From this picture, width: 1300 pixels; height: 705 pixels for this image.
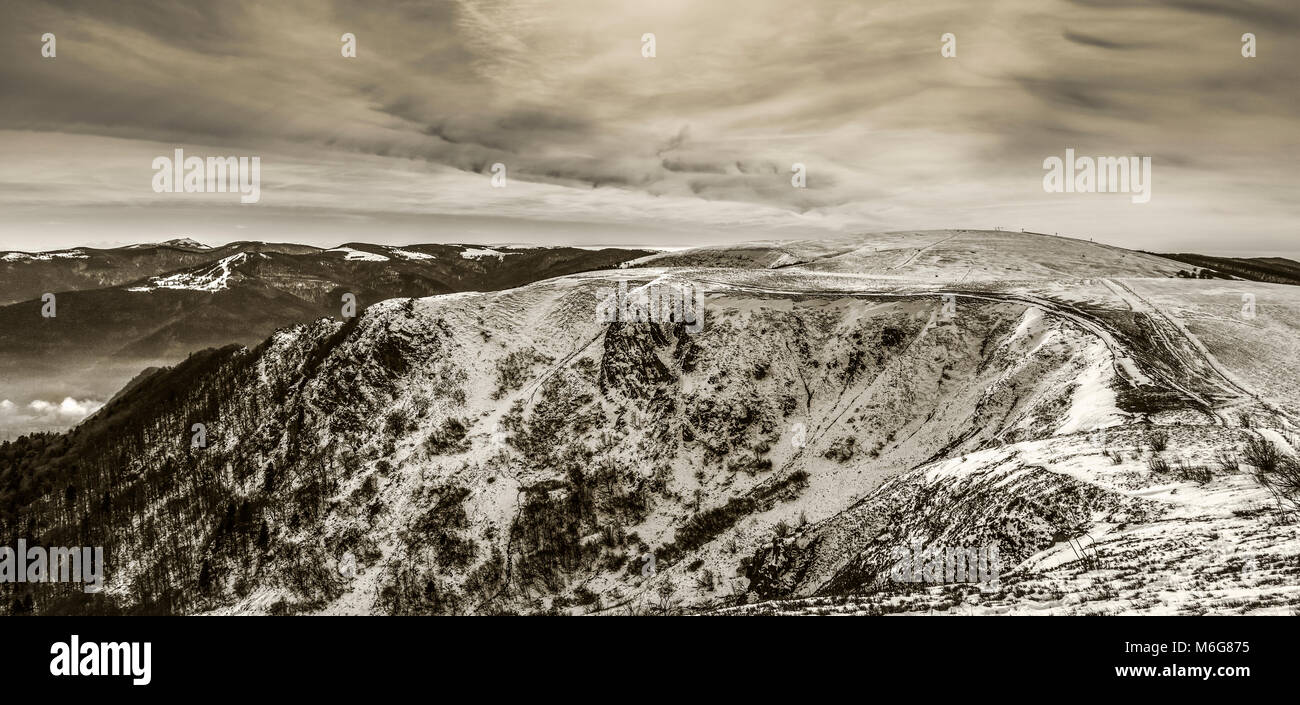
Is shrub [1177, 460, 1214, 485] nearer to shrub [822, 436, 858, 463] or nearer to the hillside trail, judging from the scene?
the hillside trail

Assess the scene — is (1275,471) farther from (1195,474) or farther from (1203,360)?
(1203,360)

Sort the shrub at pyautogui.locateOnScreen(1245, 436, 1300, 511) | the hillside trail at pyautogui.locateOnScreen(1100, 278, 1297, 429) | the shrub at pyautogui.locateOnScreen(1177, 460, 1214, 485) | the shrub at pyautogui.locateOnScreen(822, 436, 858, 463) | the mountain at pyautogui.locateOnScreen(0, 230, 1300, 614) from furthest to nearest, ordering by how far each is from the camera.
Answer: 1. the shrub at pyautogui.locateOnScreen(822, 436, 858, 463)
2. the hillside trail at pyautogui.locateOnScreen(1100, 278, 1297, 429)
3. the mountain at pyautogui.locateOnScreen(0, 230, 1300, 614)
4. the shrub at pyautogui.locateOnScreen(1177, 460, 1214, 485)
5. the shrub at pyautogui.locateOnScreen(1245, 436, 1300, 511)

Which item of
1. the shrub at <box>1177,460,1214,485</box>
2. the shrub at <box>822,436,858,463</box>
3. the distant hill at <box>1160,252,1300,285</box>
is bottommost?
the shrub at <box>822,436,858,463</box>

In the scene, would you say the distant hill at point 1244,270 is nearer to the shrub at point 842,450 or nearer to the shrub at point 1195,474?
the shrub at point 842,450

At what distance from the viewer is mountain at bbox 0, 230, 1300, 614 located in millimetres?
35281

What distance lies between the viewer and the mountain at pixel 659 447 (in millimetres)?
35281

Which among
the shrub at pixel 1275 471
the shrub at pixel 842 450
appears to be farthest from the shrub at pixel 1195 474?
the shrub at pixel 842 450

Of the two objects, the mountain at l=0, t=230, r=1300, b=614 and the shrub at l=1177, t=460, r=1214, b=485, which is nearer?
the shrub at l=1177, t=460, r=1214, b=485

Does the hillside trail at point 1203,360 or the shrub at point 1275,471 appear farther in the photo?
the hillside trail at point 1203,360

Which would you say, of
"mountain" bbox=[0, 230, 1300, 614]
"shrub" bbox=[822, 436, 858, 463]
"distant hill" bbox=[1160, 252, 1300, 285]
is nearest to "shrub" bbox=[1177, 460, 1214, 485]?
"mountain" bbox=[0, 230, 1300, 614]

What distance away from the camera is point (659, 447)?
2352 inches
